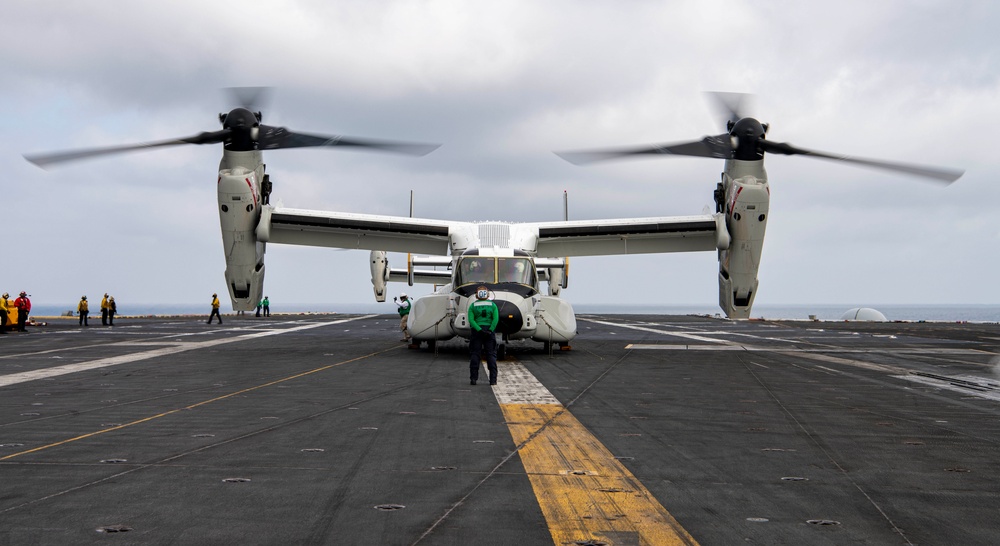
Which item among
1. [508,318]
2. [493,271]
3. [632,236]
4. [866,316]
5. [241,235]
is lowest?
[866,316]

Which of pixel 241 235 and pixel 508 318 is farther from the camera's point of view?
pixel 241 235

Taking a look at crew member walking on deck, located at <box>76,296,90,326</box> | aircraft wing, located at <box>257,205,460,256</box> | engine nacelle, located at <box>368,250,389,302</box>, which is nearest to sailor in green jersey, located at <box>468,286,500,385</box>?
aircraft wing, located at <box>257,205,460,256</box>

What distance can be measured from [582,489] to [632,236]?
19.0 metres

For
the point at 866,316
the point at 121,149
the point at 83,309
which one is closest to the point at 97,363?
the point at 121,149

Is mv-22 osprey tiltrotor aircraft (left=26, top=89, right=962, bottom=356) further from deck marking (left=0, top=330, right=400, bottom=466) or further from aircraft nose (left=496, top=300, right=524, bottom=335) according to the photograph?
deck marking (left=0, top=330, right=400, bottom=466)

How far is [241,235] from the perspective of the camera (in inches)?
806

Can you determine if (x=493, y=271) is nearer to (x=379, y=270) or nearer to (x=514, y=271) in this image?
(x=514, y=271)

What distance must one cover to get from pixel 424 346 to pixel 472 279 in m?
4.24

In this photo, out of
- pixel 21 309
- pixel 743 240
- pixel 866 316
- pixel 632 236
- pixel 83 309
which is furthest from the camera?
pixel 866 316

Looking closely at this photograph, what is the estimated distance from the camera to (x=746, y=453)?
6.86 meters

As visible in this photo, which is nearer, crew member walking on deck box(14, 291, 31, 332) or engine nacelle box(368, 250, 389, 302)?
crew member walking on deck box(14, 291, 31, 332)

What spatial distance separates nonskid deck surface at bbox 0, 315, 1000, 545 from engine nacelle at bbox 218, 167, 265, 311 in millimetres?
6852

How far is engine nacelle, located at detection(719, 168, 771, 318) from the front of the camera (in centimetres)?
2055

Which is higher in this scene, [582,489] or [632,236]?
[632,236]
